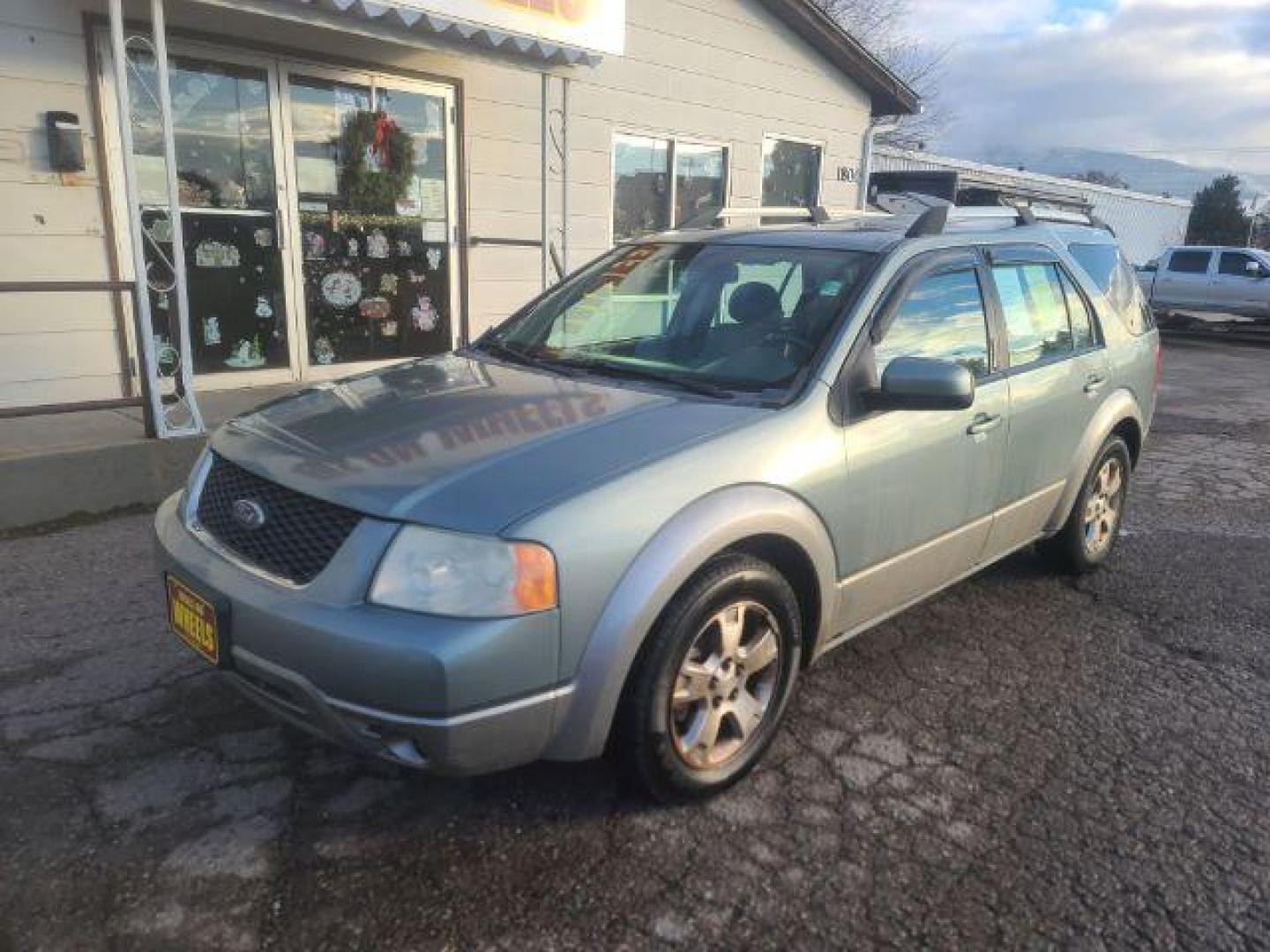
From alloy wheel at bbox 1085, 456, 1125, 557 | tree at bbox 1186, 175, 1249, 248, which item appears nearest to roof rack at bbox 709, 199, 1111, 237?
alloy wheel at bbox 1085, 456, 1125, 557

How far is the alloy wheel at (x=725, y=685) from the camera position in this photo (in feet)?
8.76

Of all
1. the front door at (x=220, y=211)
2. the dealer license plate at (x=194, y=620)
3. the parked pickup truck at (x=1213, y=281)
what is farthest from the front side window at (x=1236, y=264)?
the dealer license plate at (x=194, y=620)

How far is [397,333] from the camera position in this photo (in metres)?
7.88

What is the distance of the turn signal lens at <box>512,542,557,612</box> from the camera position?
7.30 ft

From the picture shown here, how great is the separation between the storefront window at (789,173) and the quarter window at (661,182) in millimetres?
767

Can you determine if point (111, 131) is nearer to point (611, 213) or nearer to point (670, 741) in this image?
point (611, 213)

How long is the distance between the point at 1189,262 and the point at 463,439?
2158cm

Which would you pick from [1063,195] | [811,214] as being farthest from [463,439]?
[1063,195]

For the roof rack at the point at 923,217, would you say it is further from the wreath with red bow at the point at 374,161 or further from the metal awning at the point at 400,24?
the wreath with red bow at the point at 374,161

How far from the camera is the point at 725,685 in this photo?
2750 millimetres

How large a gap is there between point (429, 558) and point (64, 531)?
371 centimetres

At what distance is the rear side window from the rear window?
17.5 m

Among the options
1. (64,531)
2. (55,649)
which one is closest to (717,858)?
(55,649)

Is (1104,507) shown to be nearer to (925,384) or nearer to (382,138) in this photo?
(925,384)
